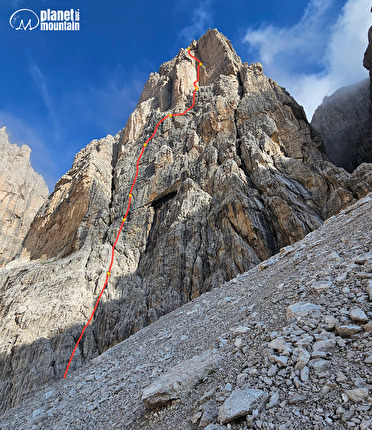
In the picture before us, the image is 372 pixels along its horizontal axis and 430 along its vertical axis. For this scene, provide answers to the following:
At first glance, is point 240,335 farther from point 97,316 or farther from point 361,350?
point 97,316

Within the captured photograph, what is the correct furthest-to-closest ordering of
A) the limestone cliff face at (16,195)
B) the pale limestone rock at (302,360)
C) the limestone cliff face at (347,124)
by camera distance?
the limestone cliff face at (16,195)
the limestone cliff face at (347,124)
the pale limestone rock at (302,360)

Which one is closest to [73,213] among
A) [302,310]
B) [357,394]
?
[302,310]

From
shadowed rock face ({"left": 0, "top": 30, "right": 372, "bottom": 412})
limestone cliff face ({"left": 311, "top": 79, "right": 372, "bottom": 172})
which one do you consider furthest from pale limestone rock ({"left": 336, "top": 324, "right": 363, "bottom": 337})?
limestone cliff face ({"left": 311, "top": 79, "right": 372, "bottom": 172})

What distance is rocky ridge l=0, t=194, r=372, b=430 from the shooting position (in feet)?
10.3

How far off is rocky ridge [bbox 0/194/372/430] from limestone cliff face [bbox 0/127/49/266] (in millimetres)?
50741

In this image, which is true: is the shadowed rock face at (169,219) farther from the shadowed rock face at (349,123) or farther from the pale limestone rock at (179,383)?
the pale limestone rock at (179,383)

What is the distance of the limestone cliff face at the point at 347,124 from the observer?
46531mm

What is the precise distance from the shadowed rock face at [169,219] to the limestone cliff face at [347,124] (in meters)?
12.5

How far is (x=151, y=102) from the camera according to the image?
200 ft

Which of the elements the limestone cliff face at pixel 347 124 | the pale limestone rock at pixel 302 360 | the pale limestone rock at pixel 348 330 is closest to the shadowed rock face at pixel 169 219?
the limestone cliff face at pixel 347 124

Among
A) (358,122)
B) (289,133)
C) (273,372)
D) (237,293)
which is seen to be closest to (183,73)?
(289,133)

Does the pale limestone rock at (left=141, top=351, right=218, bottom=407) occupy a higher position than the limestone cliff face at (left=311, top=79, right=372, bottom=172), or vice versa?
the limestone cliff face at (left=311, top=79, right=372, bottom=172)

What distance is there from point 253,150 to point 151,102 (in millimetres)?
38091

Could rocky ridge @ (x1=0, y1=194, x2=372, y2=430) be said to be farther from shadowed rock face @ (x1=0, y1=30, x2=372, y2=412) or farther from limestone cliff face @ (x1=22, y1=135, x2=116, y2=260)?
limestone cliff face @ (x1=22, y1=135, x2=116, y2=260)
